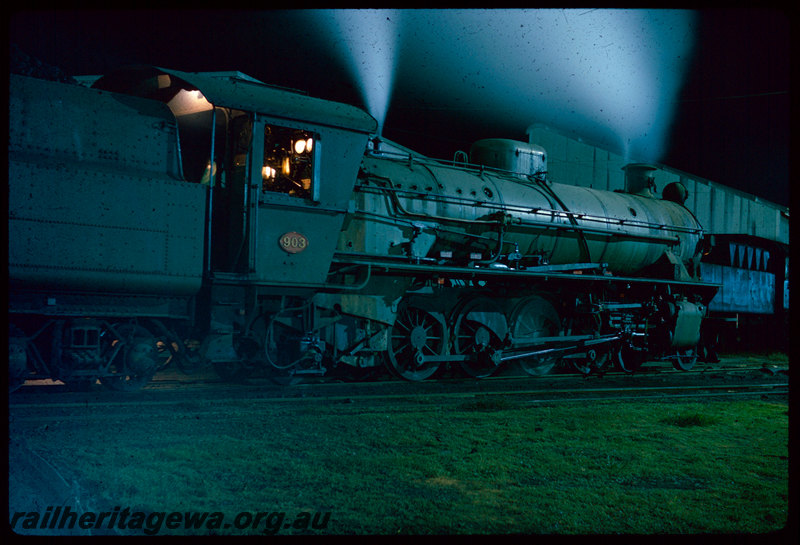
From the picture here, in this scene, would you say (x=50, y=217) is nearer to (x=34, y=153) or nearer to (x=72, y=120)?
(x=34, y=153)

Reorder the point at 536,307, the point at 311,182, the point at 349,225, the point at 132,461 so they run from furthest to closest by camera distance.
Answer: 1. the point at 536,307
2. the point at 349,225
3. the point at 311,182
4. the point at 132,461

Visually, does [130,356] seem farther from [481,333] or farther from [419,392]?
[481,333]

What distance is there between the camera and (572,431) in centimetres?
627

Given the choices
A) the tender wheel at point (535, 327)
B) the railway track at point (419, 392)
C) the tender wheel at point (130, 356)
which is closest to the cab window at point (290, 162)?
the tender wheel at point (130, 356)

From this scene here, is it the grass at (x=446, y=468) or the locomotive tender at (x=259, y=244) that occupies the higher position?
the locomotive tender at (x=259, y=244)

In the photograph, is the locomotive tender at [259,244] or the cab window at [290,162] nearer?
the locomotive tender at [259,244]

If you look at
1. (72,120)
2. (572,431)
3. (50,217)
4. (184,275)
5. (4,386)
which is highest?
(72,120)

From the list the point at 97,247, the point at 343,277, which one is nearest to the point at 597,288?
the point at 343,277

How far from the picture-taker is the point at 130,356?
689 centimetres

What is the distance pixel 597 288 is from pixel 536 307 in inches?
56.4

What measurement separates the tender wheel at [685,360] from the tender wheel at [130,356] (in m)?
10.1

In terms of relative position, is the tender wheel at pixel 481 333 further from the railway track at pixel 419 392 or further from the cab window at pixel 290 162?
the cab window at pixel 290 162

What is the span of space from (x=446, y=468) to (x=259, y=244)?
12.3 ft

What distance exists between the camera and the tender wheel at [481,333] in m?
10.1
